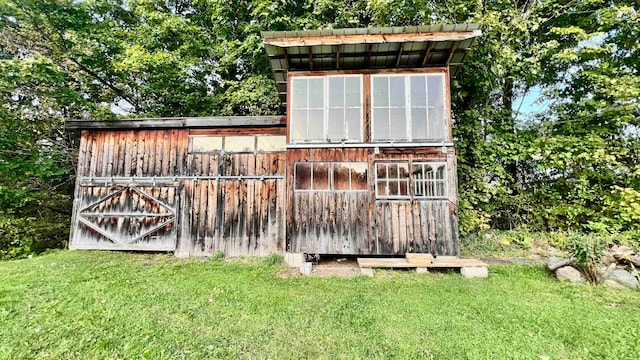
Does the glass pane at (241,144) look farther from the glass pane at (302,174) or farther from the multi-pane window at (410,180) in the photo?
the multi-pane window at (410,180)

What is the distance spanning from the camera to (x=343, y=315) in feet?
12.1

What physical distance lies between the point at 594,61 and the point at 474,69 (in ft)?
11.9

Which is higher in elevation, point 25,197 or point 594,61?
point 594,61

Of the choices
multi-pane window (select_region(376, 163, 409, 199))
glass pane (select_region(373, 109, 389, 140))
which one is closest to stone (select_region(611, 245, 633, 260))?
multi-pane window (select_region(376, 163, 409, 199))

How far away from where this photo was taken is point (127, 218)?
714 centimetres

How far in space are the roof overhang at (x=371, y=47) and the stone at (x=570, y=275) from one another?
458 cm

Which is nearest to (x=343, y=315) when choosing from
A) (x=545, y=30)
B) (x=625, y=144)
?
(x=625, y=144)

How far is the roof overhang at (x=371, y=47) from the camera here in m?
5.57

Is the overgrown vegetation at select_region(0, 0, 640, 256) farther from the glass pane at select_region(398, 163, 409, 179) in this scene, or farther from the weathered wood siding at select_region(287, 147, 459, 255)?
the glass pane at select_region(398, 163, 409, 179)

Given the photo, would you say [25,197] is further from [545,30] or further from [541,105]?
[545,30]

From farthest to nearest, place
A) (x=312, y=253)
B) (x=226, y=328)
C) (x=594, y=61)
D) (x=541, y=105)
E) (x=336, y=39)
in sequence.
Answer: (x=541, y=105) → (x=594, y=61) → (x=312, y=253) → (x=336, y=39) → (x=226, y=328)

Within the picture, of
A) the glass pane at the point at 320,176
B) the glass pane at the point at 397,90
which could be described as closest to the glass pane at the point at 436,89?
the glass pane at the point at 397,90

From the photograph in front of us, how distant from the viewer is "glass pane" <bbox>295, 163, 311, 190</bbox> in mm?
6387

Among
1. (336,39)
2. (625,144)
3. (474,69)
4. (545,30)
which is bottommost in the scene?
(625,144)
